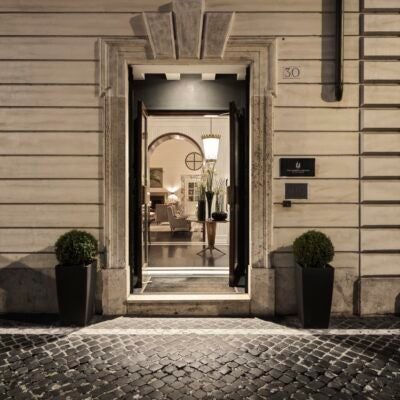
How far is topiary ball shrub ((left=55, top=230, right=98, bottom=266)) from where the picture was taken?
13.6 feet

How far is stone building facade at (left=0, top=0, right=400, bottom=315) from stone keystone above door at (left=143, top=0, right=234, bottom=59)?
19 millimetres

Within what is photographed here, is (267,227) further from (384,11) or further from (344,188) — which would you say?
(384,11)

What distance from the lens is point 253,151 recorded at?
466 centimetres

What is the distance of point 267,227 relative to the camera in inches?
183

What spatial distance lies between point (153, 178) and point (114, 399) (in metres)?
19.1

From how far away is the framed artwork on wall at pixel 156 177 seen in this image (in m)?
21.2

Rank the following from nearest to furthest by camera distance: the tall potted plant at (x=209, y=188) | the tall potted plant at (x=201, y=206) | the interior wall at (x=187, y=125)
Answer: the tall potted plant at (x=209, y=188), the tall potted plant at (x=201, y=206), the interior wall at (x=187, y=125)

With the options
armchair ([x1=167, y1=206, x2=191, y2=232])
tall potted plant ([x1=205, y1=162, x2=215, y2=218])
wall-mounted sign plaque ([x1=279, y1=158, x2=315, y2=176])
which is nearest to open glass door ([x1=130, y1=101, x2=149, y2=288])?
wall-mounted sign plaque ([x1=279, y1=158, x2=315, y2=176])

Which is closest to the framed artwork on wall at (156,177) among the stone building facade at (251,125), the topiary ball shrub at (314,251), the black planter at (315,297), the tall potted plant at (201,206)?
the tall potted plant at (201,206)

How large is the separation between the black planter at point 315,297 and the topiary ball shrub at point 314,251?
10cm

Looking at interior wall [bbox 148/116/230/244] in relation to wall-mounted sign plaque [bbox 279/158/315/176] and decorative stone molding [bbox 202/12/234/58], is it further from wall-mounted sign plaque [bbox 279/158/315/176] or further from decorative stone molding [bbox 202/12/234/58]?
wall-mounted sign plaque [bbox 279/158/315/176]

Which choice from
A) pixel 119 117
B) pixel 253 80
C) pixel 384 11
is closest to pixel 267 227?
pixel 253 80

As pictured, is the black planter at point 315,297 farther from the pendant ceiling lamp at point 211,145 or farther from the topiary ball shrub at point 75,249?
the pendant ceiling lamp at point 211,145

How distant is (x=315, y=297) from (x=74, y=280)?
113 inches
